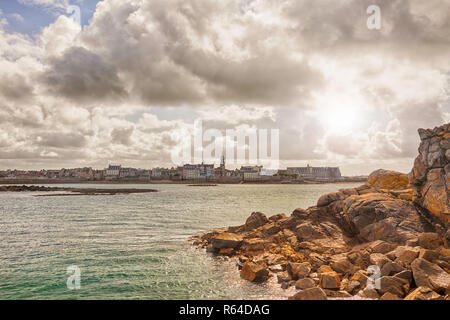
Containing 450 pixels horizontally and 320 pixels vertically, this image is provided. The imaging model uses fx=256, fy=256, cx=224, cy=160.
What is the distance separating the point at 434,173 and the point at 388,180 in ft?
23.5

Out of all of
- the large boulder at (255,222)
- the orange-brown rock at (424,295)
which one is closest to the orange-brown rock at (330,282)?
the orange-brown rock at (424,295)

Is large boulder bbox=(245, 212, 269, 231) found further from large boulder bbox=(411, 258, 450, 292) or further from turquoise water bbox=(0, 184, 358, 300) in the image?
large boulder bbox=(411, 258, 450, 292)

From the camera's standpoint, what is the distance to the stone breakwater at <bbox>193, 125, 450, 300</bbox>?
32.1 ft

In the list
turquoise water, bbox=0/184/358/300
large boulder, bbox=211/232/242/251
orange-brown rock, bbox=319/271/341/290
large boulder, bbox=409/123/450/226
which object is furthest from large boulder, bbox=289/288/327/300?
large boulder, bbox=409/123/450/226

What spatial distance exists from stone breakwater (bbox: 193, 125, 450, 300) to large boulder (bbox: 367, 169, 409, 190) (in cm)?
7

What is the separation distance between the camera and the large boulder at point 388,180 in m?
20.8

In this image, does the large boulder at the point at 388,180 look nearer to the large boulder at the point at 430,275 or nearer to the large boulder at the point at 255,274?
the large boulder at the point at 430,275

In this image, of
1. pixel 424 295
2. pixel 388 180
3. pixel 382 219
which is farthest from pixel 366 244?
pixel 388 180

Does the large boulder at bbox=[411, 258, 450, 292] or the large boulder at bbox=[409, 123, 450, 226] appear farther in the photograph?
the large boulder at bbox=[409, 123, 450, 226]

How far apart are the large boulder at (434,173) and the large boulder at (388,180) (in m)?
4.93

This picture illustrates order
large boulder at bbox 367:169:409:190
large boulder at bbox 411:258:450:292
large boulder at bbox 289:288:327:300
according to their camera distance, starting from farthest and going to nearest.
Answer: large boulder at bbox 367:169:409:190 < large boulder at bbox 289:288:327:300 < large boulder at bbox 411:258:450:292

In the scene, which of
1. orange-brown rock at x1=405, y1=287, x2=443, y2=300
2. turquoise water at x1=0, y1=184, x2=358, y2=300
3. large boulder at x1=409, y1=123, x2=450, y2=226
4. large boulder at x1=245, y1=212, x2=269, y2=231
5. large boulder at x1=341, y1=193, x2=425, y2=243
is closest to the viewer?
orange-brown rock at x1=405, y1=287, x2=443, y2=300

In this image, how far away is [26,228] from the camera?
27578mm
